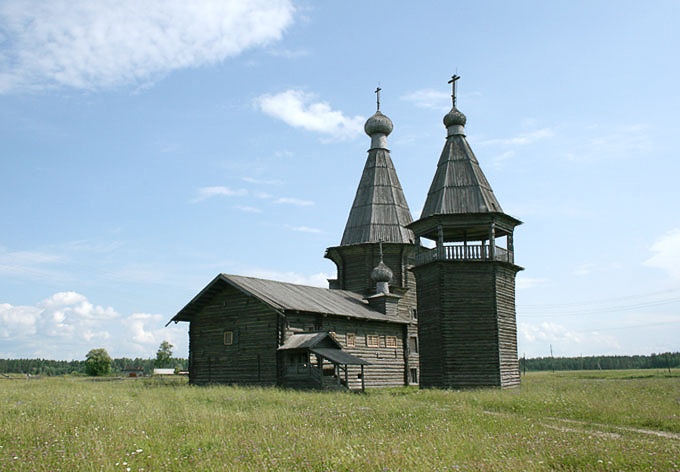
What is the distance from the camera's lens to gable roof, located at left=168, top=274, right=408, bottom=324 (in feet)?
86.3

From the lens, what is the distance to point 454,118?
30266 millimetres

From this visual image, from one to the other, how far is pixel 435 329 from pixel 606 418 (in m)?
11.7

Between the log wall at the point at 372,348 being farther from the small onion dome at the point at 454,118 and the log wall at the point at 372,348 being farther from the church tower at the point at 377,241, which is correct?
the small onion dome at the point at 454,118

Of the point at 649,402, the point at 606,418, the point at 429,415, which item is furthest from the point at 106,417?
the point at 649,402

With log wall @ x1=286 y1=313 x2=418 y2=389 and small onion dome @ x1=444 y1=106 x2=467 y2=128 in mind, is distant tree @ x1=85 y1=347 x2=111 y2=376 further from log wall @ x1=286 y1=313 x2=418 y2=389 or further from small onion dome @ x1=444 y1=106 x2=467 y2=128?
small onion dome @ x1=444 y1=106 x2=467 y2=128

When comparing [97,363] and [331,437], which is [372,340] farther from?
[97,363]

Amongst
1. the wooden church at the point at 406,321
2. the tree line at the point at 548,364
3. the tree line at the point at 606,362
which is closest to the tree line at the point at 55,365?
the tree line at the point at 548,364

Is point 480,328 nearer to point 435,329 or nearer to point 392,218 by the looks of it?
point 435,329

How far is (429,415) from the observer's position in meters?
13.7

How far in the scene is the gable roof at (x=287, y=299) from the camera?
26.3 m

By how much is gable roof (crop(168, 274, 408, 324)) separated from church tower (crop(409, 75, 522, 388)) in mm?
4409

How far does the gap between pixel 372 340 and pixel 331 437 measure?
21.3 metres

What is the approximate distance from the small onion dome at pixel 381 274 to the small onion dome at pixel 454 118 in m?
9.21

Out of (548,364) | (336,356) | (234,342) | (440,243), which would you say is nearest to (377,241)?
(440,243)
